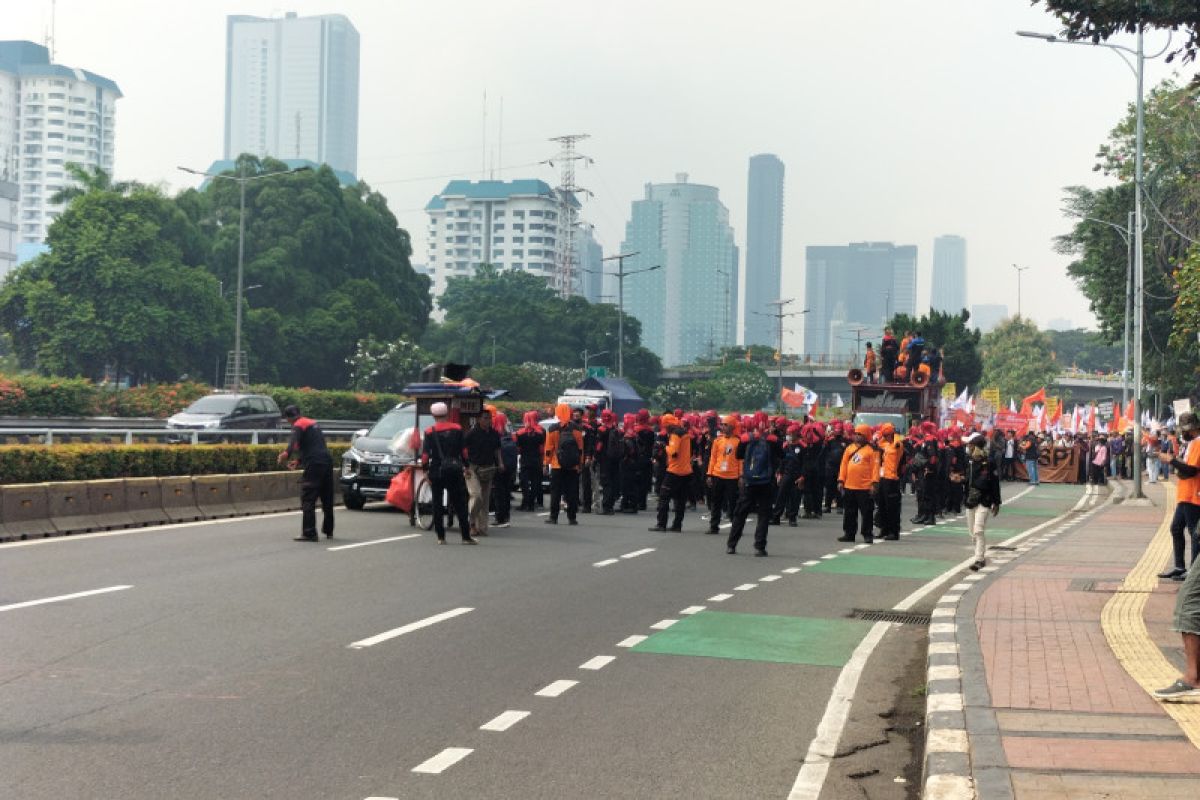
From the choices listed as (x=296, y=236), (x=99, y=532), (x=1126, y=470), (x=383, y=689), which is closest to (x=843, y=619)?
(x=383, y=689)

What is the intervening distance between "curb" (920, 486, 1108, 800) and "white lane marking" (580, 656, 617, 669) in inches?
83.9

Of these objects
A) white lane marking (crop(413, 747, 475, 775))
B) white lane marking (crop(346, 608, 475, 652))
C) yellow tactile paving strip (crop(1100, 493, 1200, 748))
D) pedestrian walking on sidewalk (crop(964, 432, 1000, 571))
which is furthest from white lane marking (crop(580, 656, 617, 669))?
pedestrian walking on sidewalk (crop(964, 432, 1000, 571))

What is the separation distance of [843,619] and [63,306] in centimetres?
6360

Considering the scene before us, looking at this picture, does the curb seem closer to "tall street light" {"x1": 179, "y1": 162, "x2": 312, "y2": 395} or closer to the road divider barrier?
the road divider barrier

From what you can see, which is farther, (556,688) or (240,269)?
(240,269)

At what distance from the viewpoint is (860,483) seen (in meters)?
23.1

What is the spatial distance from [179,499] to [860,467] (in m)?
9.93

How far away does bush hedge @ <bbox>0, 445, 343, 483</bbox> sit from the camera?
2052cm

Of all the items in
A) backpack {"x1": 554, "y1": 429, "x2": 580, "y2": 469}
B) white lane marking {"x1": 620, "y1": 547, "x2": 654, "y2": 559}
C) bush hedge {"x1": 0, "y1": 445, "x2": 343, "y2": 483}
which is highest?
backpack {"x1": 554, "y1": 429, "x2": 580, "y2": 469}

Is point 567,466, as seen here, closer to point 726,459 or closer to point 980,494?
point 726,459

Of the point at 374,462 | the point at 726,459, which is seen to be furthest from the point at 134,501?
the point at 726,459

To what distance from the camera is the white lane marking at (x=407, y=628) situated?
1092 centimetres

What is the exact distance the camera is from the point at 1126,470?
6344 centimetres

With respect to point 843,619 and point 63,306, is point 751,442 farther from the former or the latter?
point 63,306
